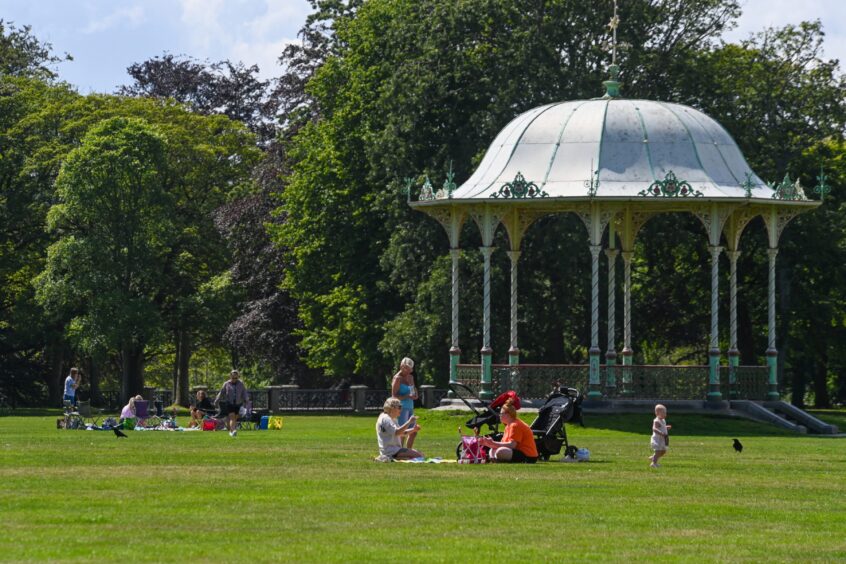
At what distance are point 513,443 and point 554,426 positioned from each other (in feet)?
4.42

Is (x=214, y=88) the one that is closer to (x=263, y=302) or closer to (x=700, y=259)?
(x=263, y=302)

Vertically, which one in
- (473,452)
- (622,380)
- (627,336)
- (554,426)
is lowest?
(473,452)

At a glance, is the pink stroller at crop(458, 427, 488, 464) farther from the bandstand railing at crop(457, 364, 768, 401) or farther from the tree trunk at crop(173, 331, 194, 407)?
the tree trunk at crop(173, 331, 194, 407)

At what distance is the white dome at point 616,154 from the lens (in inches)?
1710

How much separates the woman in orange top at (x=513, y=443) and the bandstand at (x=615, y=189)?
15915mm

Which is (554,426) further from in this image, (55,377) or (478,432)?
(55,377)

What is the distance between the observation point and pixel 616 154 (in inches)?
1725

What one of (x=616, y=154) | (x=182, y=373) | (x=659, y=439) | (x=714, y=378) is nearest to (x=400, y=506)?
(x=659, y=439)

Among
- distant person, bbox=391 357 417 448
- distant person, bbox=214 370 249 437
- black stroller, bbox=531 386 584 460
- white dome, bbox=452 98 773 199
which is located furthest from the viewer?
white dome, bbox=452 98 773 199

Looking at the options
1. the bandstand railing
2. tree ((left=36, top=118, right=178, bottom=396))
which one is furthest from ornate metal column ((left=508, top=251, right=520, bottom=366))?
tree ((left=36, top=118, right=178, bottom=396))

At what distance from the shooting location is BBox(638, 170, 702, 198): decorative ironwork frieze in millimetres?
42562

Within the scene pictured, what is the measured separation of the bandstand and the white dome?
2 cm

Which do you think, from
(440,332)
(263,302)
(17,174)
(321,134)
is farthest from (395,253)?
(17,174)

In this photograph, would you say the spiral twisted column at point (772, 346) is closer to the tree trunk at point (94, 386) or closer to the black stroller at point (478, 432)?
the black stroller at point (478, 432)
